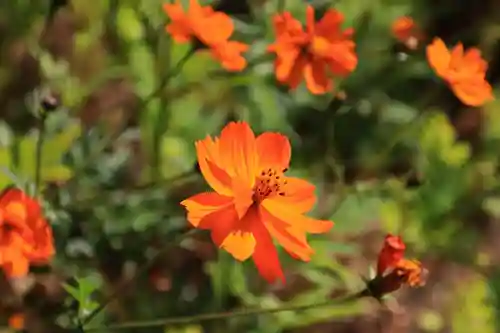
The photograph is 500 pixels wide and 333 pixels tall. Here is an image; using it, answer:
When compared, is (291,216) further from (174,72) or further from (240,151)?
(174,72)

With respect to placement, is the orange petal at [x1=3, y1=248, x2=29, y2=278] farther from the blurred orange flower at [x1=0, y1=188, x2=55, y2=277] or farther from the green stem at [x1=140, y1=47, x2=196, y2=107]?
the green stem at [x1=140, y1=47, x2=196, y2=107]

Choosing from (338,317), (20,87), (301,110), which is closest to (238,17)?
(301,110)

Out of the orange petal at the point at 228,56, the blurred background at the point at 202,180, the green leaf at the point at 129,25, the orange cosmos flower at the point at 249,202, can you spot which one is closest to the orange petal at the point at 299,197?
the orange cosmos flower at the point at 249,202

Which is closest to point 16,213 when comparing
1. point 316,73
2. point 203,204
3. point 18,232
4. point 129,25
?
point 18,232

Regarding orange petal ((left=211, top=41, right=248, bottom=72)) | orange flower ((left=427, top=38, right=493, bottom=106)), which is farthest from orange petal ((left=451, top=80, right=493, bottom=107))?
orange petal ((left=211, top=41, right=248, bottom=72))

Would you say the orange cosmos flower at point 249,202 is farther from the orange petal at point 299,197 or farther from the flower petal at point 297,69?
the flower petal at point 297,69

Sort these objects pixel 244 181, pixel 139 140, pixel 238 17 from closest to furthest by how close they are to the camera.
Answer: pixel 244 181 < pixel 139 140 < pixel 238 17

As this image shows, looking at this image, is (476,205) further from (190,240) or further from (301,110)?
(190,240)

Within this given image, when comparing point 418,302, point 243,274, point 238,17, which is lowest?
point 418,302
